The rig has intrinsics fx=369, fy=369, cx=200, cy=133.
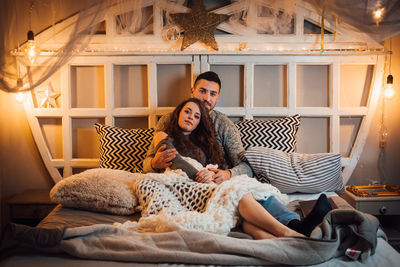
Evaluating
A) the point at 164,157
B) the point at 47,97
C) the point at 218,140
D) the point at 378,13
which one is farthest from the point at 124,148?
Result: the point at 378,13

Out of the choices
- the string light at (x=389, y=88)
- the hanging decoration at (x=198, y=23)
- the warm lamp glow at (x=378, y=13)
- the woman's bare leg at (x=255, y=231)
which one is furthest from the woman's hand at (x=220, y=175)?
the string light at (x=389, y=88)

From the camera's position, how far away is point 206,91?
8.44 ft

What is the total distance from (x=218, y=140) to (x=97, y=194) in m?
0.94

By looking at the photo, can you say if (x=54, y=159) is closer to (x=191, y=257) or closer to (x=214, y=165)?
(x=214, y=165)

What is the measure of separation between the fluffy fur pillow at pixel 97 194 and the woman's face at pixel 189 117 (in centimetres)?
56

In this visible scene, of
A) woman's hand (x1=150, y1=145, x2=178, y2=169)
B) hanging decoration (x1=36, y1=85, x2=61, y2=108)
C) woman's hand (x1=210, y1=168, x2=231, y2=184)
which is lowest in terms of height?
woman's hand (x1=210, y1=168, x2=231, y2=184)

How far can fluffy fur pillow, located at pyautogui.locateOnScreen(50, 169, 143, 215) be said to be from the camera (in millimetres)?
1856

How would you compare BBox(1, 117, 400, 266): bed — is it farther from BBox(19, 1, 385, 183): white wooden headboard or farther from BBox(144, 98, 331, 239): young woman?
BBox(19, 1, 385, 183): white wooden headboard

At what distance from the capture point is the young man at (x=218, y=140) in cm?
218

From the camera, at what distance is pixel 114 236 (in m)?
1.41

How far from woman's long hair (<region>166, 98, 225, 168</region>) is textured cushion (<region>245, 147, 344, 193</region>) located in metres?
0.21

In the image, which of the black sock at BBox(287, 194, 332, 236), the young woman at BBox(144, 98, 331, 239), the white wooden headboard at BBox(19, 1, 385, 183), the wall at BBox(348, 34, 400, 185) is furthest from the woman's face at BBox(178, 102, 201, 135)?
the wall at BBox(348, 34, 400, 185)

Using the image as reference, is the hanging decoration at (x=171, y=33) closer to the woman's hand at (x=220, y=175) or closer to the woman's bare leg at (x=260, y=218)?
the woman's hand at (x=220, y=175)

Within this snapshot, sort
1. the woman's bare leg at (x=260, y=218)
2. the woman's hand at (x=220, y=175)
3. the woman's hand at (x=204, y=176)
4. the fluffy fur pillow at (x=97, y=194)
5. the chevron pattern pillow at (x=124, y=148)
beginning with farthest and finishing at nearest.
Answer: the chevron pattern pillow at (x=124, y=148)
the woman's hand at (x=220, y=175)
the woman's hand at (x=204, y=176)
the fluffy fur pillow at (x=97, y=194)
the woman's bare leg at (x=260, y=218)
